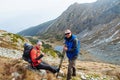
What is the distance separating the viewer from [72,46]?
2192 cm

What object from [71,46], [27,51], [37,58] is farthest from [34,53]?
[71,46]

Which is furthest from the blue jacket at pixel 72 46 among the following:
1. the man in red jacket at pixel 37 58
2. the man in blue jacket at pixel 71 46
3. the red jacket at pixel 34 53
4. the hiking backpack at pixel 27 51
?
the hiking backpack at pixel 27 51

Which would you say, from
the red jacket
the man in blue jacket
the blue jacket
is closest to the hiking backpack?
the red jacket

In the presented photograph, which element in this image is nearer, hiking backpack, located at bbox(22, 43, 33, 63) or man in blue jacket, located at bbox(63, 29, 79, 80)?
hiking backpack, located at bbox(22, 43, 33, 63)

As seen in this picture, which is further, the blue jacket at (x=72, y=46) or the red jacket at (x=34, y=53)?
the blue jacket at (x=72, y=46)

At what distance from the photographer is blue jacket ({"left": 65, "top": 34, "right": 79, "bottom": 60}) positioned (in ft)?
71.5

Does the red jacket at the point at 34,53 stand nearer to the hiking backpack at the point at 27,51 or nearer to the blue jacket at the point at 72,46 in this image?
the hiking backpack at the point at 27,51

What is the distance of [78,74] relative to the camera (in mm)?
26516

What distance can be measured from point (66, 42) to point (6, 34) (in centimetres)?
5761

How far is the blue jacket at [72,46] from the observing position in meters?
21.8

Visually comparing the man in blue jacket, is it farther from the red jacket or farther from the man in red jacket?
the red jacket

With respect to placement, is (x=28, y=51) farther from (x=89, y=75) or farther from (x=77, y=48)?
(x=89, y=75)

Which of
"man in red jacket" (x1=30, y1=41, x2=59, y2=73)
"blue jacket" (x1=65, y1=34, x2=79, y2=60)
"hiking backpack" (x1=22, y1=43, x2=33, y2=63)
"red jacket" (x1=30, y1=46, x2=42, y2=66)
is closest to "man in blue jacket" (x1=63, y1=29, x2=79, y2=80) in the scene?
"blue jacket" (x1=65, y1=34, x2=79, y2=60)

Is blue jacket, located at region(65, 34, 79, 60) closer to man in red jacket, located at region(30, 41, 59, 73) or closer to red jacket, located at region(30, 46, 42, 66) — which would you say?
man in red jacket, located at region(30, 41, 59, 73)
